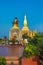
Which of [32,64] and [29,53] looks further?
[29,53]

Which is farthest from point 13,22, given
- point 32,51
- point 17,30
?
point 32,51

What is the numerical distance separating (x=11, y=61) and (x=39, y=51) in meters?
1.86

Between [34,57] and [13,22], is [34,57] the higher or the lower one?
the lower one

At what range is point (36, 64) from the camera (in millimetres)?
17672

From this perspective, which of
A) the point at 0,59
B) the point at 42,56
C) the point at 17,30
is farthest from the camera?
the point at 17,30

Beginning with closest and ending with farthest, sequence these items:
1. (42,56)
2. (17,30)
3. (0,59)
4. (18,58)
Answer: (0,59)
(42,56)
(18,58)
(17,30)

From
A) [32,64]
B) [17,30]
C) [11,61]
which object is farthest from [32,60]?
[17,30]

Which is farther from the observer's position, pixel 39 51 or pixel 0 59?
pixel 39 51

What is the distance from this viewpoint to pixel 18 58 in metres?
18.7

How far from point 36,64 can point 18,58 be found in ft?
4.77

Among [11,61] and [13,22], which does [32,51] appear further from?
[13,22]

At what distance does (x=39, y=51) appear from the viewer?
17594 mm

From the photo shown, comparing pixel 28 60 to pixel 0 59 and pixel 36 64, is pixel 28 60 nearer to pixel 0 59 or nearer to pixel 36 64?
pixel 36 64

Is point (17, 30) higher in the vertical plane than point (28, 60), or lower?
higher
